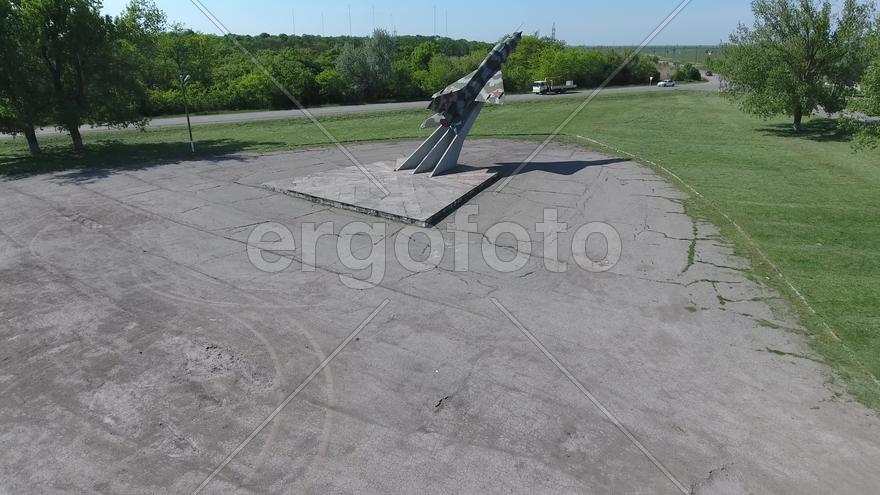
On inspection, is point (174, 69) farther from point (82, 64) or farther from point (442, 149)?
point (442, 149)

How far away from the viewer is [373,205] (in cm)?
1588

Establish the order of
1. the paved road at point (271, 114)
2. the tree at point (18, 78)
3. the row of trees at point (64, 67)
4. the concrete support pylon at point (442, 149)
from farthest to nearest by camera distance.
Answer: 1. the paved road at point (271, 114)
2. the row of trees at point (64, 67)
3. the tree at point (18, 78)
4. the concrete support pylon at point (442, 149)

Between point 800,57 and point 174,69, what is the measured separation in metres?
44.9

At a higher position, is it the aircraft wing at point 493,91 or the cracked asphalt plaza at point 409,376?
the aircraft wing at point 493,91

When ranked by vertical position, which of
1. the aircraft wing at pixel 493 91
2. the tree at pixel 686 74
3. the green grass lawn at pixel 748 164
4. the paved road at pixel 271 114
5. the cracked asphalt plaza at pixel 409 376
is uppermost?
the tree at pixel 686 74

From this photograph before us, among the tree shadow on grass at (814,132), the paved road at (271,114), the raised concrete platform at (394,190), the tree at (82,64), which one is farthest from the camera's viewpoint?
the paved road at (271,114)

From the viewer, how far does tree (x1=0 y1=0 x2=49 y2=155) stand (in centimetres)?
2198

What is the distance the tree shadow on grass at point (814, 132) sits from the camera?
89.2 ft

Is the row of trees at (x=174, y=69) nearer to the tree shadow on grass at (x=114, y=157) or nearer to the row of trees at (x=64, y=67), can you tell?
the row of trees at (x=64, y=67)

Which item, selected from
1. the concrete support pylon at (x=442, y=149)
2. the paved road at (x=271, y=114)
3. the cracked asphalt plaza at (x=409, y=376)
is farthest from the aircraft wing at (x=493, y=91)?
the paved road at (x=271, y=114)

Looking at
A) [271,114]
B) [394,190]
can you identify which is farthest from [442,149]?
[271,114]

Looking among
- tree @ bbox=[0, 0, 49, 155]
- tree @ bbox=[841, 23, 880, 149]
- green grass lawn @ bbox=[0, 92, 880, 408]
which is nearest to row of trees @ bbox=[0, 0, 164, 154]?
tree @ bbox=[0, 0, 49, 155]

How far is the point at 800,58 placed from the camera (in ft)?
89.0

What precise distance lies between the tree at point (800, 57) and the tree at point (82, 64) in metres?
31.9
